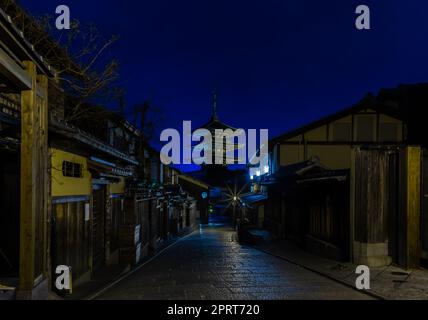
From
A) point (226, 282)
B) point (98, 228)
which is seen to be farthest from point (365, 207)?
point (98, 228)

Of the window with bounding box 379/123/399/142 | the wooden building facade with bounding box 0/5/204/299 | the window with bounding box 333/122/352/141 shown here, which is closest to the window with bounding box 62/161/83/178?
the wooden building facade with bounding box 0/5/204/299

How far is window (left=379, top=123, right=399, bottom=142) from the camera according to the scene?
1259 inches

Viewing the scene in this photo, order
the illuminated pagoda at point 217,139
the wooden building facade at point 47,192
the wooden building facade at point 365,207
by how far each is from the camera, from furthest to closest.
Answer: the illuminated pagoda at point 217,139 < the wooden building facade at point 365,207 < the wooden building facade at point 47,192

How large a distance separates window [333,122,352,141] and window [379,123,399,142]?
278 cm

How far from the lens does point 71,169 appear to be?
11008 mm

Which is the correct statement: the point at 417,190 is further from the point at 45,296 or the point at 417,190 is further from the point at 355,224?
the point at 45,296

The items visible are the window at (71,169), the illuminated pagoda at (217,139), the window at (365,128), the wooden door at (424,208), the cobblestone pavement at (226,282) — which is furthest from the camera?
the illuminated pagoda at (217,139)

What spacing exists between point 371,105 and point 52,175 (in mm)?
28242

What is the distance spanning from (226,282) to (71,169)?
5867 mm

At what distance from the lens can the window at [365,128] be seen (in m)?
31.9

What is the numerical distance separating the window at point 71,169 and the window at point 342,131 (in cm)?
2459

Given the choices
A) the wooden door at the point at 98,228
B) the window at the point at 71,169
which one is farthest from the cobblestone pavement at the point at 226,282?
the window at the point at 71,169

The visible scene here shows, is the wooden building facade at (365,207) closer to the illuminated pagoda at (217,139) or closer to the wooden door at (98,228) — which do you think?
the wooden door at (98,228)

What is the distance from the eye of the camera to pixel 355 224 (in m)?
14.6
